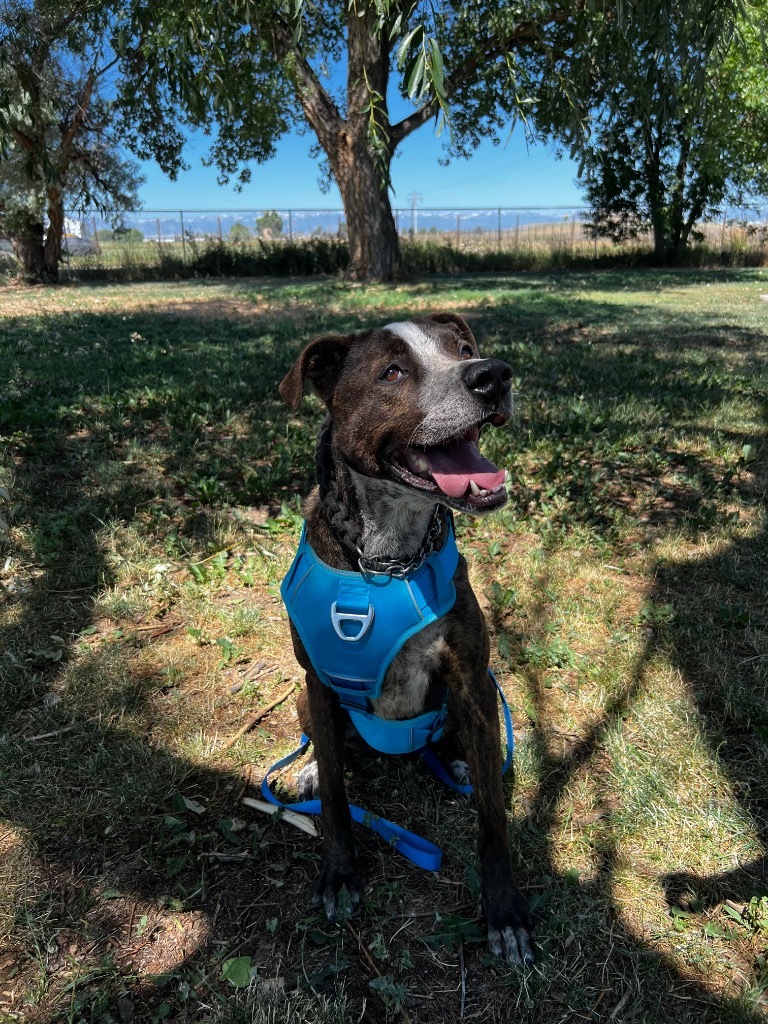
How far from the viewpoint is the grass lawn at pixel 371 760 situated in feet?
6.21

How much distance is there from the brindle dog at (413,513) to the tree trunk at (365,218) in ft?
50.7

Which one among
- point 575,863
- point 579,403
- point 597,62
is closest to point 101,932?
point 575,863

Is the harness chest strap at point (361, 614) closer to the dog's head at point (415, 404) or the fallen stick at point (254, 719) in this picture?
the dog's head at point (415, 404)

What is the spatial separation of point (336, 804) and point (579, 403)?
480cm

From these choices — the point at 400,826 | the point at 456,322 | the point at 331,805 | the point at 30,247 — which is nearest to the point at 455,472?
the point at 456,322

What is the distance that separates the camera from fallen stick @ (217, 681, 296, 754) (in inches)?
109

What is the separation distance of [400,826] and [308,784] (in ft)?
1.30

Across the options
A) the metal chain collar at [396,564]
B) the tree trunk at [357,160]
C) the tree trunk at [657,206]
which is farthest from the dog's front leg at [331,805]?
the tree trunk at [657,206]

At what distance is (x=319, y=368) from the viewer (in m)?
2.54

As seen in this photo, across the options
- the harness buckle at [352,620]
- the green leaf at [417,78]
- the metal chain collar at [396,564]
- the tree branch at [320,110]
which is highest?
the tree branch at [320,110]

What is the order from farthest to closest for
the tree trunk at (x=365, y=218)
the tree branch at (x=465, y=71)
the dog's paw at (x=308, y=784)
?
the tree trunk at (x=365, y=218)
the tree branch at (x=465, y=71)
the dog's paw at (x=308, y=784)

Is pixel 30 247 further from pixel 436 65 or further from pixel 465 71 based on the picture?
pixel 436 65

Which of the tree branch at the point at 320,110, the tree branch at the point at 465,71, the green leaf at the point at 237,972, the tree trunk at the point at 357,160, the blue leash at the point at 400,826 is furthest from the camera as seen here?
the tree branch at the point at 320,110

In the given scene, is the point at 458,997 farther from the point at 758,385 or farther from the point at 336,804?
the point at 758,385
